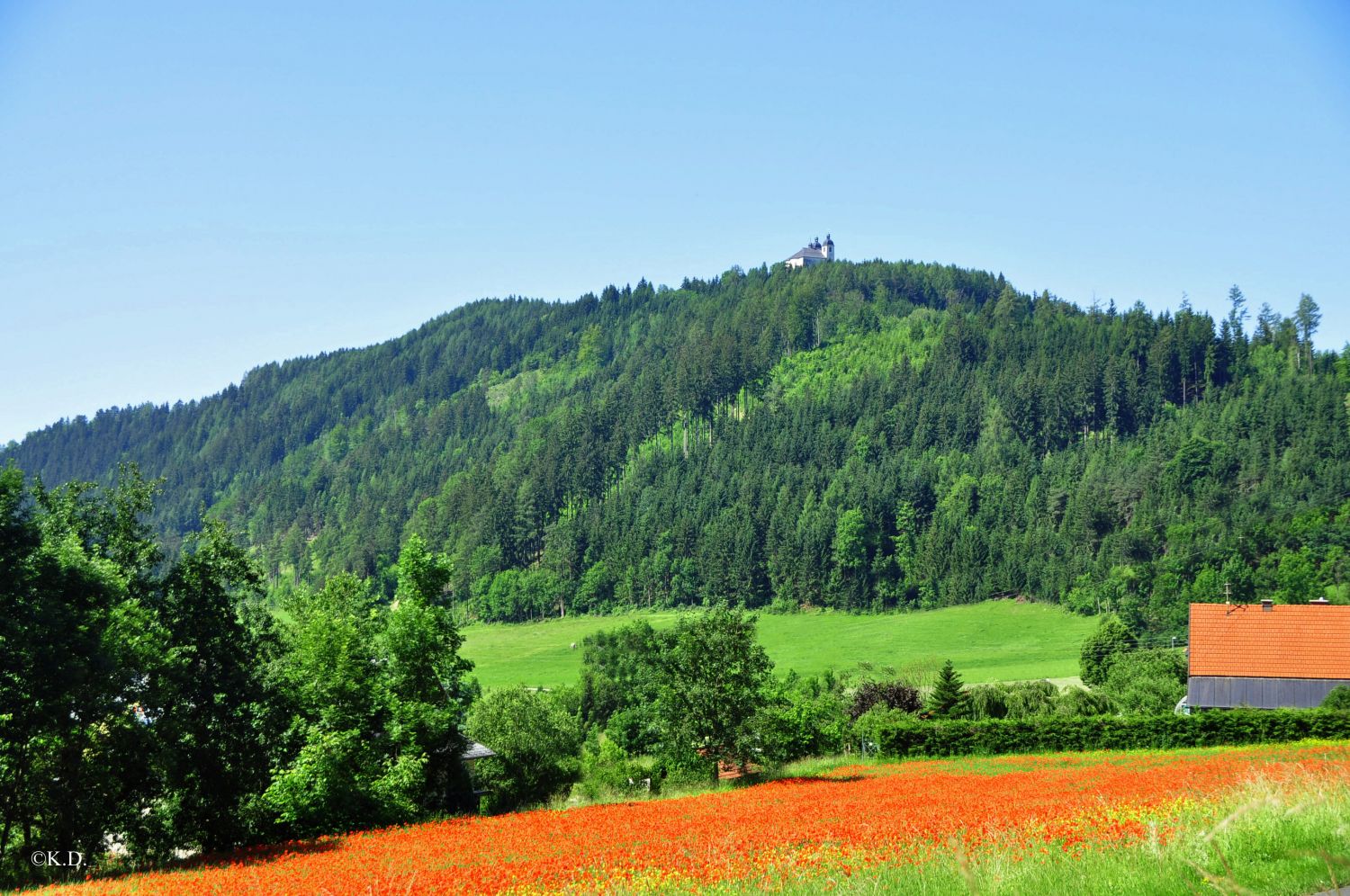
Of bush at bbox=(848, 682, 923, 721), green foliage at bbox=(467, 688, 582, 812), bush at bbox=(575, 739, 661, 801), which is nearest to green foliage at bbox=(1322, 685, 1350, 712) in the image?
bush at bbox=(848, 682, 923, 721)

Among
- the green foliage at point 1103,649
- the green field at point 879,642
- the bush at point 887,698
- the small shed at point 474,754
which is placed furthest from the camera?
the green field at point 879,642

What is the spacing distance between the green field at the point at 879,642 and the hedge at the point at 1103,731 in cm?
5254

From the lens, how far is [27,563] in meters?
Result: 28.2

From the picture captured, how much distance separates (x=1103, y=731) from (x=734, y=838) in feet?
123

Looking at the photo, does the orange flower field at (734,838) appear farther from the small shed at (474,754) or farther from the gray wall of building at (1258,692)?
the gray wall of building at (1258,692)

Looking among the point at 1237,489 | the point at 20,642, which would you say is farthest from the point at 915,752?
the point at 1237,489

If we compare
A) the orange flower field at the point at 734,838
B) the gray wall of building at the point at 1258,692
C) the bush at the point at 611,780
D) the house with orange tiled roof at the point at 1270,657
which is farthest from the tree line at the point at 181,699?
the house with orange tiled roof at the point at 1270,657

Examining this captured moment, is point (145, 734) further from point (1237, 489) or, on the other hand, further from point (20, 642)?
point (1237, 489)

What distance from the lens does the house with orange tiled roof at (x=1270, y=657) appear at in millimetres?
60812

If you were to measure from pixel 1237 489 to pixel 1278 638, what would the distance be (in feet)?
390

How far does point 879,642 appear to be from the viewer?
5448 inches

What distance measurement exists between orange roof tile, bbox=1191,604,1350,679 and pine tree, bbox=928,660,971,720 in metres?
13.2

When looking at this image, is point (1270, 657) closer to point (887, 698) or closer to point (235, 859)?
point (887, 698)

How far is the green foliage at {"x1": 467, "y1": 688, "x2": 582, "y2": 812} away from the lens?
49.6 metres
